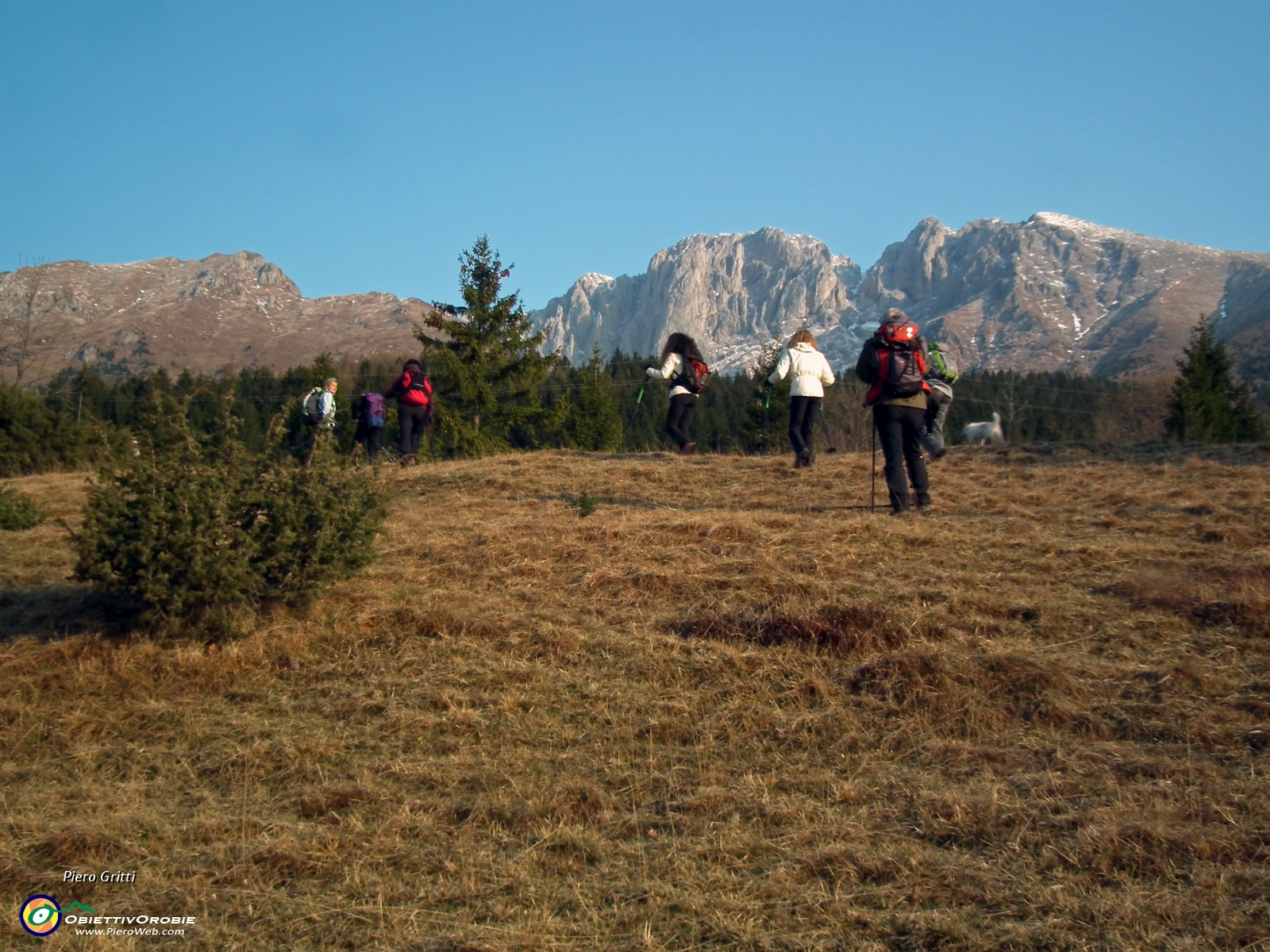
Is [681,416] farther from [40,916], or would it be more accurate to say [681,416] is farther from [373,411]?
[40,916]

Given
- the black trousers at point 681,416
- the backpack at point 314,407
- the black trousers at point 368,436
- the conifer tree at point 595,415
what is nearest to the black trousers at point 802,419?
the black trousers at point 681,416

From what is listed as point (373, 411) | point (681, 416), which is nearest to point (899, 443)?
point (681, 416)

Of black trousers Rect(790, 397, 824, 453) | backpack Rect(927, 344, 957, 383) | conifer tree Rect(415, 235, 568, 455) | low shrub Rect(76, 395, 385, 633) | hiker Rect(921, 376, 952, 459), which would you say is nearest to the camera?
low shrub Rect(76, 395, 385, 633)

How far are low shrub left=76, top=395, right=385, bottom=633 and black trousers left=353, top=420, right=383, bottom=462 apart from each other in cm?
773

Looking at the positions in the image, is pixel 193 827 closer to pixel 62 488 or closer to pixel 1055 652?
pixel 1055 652

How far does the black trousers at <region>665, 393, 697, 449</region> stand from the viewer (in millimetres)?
13000

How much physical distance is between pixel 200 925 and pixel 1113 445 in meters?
12.7

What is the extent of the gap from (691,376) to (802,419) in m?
1.67

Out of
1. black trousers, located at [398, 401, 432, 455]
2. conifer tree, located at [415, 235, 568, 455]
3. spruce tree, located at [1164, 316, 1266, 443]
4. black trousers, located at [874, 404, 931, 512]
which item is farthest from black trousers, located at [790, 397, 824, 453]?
spruce tree, located at [1164, 316, 1266, 443]

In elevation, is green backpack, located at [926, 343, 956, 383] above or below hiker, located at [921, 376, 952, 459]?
above

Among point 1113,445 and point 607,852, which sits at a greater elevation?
point 1113,445

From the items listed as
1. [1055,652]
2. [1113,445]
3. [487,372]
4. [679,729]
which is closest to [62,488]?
[679,729]

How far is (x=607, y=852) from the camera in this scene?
3.76 m

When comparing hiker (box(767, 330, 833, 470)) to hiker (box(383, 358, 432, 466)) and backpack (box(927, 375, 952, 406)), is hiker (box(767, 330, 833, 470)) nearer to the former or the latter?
backpack (box(927, 375, 952, 406))
